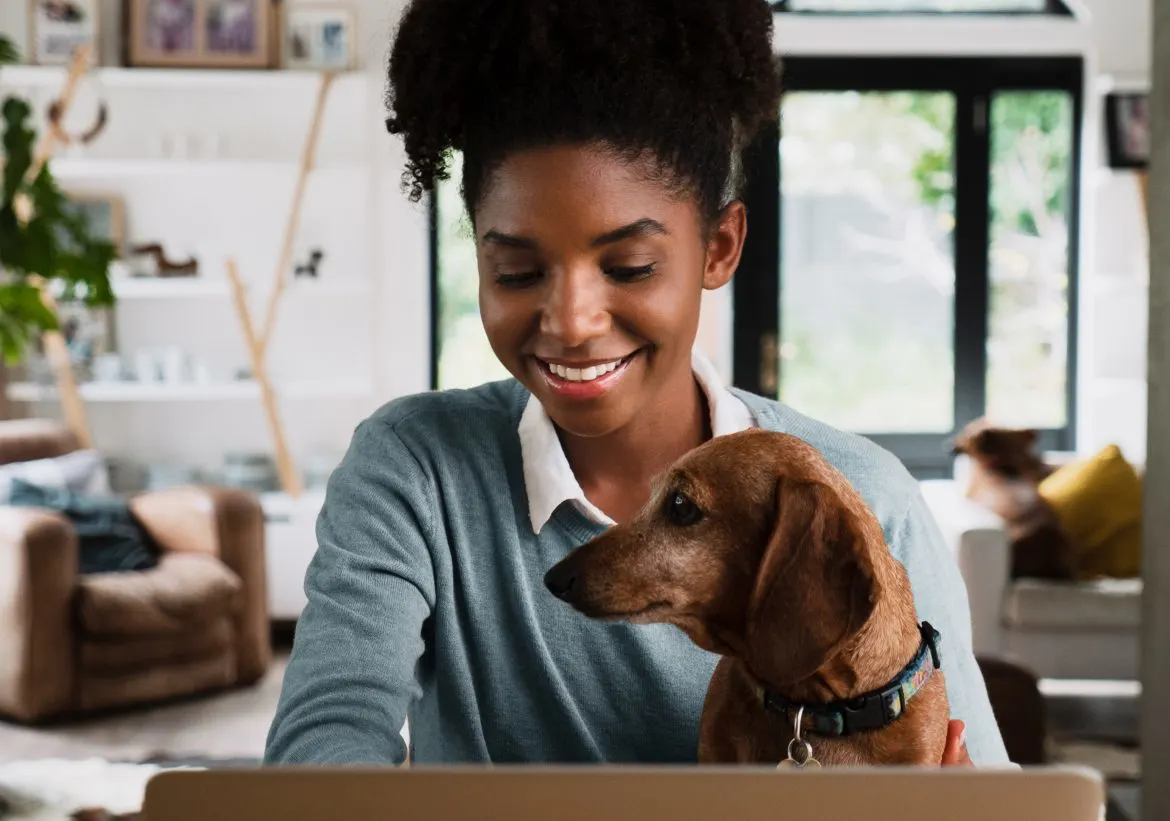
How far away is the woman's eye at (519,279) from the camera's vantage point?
95 centimetres

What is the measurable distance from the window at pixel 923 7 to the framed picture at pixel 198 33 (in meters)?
2.21

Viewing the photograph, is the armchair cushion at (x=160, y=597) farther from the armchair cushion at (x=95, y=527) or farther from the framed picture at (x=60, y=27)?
the framed picture at (x=60, y=27)

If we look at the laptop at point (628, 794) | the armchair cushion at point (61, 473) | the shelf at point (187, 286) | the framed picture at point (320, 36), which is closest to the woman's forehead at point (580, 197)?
the laptop at point (628, 794)

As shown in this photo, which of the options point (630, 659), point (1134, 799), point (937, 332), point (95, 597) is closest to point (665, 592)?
point (630, 659)

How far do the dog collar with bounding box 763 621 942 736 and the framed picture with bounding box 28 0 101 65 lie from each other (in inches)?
210

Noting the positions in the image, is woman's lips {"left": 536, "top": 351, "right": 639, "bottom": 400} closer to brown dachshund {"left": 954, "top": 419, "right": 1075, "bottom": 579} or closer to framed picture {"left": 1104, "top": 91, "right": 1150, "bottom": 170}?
brown dachshund {"left": 954, "top": 419, "right": 1075, "bottom": 579}

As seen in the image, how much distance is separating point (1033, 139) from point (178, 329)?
3805mm

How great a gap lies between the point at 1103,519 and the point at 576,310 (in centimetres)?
365

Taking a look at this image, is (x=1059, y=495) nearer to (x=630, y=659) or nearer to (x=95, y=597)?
(x=95, y=597)

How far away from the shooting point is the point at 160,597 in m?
4.21

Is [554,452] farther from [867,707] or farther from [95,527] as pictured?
[95,527]

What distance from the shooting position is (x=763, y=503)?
0.85 metres

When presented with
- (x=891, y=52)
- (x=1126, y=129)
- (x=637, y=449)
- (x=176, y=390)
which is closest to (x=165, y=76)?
(x=176, y=390)

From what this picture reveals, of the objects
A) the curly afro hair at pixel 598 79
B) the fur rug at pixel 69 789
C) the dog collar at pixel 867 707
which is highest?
the curly afro hair at pixel 598 79
